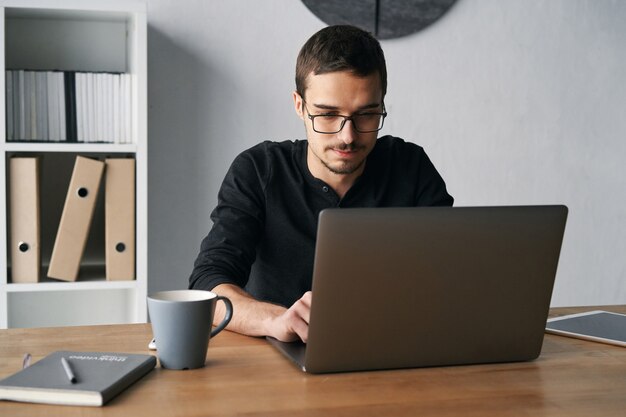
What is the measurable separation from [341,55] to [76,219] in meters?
1.01

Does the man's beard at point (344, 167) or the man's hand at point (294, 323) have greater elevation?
the man's beard at point (344, 167)

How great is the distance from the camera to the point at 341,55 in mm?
1678

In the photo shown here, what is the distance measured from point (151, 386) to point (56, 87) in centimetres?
148

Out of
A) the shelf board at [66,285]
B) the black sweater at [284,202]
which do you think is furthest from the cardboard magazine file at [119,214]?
the black sweater at [284,202]

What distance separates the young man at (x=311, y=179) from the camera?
1.66 metres

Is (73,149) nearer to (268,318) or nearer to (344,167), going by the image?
(344,167)

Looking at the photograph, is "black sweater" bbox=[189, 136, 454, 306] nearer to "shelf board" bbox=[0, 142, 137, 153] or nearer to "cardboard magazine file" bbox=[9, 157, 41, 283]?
"shelf board" bbox=[0, 142, 137, 153]

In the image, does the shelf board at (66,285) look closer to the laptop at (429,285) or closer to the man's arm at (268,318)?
the man's arm at (268,318)

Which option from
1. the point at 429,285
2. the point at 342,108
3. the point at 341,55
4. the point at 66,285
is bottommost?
the point at 66,285

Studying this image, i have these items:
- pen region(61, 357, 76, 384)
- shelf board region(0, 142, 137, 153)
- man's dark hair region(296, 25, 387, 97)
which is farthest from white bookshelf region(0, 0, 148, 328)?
pen region(61, 357, 76, 384)

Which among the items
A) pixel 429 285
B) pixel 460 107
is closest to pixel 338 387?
pixel 429 285

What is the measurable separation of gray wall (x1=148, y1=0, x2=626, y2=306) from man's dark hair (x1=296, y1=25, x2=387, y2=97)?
0.97 meters

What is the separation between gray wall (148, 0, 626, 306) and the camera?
2.64 meters

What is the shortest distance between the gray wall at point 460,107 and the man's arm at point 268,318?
1274 mm
